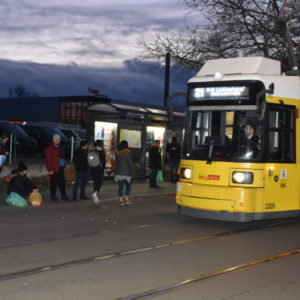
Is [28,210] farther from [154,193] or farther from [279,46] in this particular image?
[279,46]

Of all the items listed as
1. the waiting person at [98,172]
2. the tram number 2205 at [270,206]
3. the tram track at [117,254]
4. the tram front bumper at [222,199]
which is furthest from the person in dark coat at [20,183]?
the tram number 2205 at [270,206]

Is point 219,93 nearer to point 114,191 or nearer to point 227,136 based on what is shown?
point 227,136

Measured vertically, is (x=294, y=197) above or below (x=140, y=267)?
above

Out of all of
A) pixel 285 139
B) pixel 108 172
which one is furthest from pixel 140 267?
pixel 108 172

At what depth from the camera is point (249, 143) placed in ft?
33.9

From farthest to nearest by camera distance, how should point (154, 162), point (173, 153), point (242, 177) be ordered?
point (173, 153), point (154, 162), point (242, 177)

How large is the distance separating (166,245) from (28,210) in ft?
16.3

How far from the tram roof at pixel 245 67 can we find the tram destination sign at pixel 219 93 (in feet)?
1.33

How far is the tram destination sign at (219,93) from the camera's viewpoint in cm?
1045

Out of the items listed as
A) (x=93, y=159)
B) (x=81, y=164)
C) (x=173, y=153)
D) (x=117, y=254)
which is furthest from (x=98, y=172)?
(x=173, y=153)

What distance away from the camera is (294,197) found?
11008 millimetres

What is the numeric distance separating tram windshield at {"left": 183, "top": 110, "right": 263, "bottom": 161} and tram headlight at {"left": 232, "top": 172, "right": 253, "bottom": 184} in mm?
271

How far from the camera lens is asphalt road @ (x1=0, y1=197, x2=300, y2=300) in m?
6.38

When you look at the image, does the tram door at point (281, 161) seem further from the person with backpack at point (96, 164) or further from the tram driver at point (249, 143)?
the person with backpack at point (96, 164)
